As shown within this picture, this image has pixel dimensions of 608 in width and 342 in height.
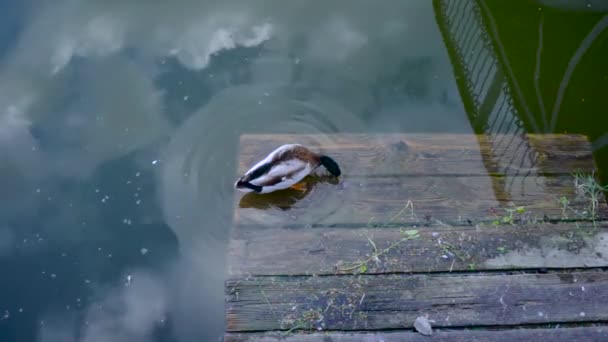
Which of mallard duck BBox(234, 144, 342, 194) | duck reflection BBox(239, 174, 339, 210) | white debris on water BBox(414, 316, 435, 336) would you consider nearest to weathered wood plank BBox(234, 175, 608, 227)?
duck reflection BBox(239, 174, 339, 210)

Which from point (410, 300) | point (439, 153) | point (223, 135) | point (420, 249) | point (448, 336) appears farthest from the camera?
point (223, 135)

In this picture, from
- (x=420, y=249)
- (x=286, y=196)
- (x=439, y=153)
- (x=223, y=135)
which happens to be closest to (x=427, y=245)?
(x=420, y=249)

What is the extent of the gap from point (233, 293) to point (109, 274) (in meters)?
1.13

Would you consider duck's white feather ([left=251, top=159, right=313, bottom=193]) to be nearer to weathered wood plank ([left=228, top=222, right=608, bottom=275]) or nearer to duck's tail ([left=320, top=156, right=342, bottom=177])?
duck's tail ([left=320, top=156, right=342, bottom=177])

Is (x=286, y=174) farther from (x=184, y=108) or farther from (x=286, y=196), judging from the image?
(x=184, y=108)

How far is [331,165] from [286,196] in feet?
1.08

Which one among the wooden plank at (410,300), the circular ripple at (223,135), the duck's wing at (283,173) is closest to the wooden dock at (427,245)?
the wooden plank at (410,300)

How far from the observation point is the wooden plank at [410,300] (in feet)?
9.08

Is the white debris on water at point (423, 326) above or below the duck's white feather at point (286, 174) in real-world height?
below

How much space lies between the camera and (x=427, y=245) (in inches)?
120

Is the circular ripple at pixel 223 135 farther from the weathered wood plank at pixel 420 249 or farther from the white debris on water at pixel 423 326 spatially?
the white debris on water at pixel 423 326

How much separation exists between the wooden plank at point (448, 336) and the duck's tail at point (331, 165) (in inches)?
39.7

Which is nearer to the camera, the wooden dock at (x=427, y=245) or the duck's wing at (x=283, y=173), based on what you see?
the wooden dock at (x=427, y=245)

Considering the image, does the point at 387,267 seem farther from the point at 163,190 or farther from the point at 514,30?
the point at 514,30
